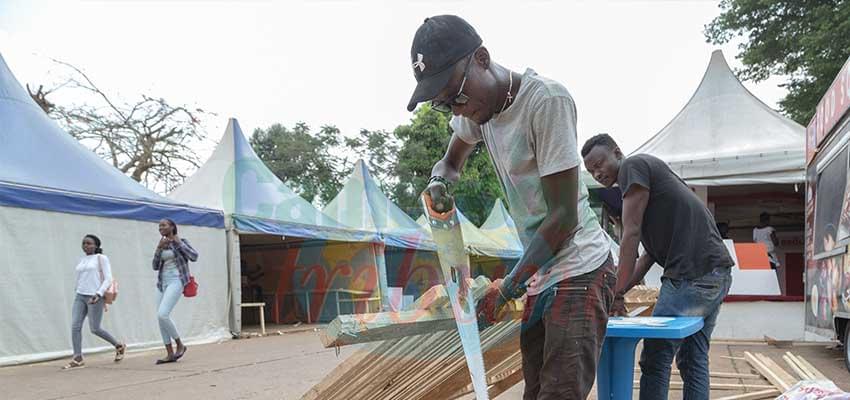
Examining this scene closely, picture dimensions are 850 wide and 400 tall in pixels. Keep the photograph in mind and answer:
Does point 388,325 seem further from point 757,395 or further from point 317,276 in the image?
point 317,276

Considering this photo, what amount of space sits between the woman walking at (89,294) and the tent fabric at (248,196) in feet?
10.1

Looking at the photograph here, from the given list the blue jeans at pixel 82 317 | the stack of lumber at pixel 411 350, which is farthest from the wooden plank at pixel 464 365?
the blue jeans at pixel 82 317

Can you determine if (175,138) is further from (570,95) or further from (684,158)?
(570,95)

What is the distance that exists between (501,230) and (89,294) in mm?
13678

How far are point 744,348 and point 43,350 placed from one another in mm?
8059

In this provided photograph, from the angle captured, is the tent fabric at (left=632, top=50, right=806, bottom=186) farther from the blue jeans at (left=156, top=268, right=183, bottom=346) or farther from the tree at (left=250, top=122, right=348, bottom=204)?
the tree at (left=250, top=122, right=348, bottom=204)

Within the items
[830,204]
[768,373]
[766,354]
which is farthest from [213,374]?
[830,204]

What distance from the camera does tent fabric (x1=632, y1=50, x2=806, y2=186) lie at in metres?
9.16

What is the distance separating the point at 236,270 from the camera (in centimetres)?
991

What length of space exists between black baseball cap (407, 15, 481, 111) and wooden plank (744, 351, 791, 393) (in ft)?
12.5

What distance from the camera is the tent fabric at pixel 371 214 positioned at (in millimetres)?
13242

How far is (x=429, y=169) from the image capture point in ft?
94.6

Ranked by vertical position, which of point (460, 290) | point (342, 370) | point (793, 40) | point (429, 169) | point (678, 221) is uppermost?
point (793, 40)

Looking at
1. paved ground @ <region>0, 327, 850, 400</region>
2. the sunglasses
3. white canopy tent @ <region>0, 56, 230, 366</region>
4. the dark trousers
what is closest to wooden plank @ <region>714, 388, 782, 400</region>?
paved ground @ <region>0, 327, 850, 400</region>
